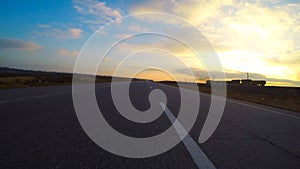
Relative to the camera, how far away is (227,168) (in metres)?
3.35

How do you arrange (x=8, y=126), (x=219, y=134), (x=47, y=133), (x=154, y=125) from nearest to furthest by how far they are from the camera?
(x=47, y=133) < (x=8, y=126) < (x=219, y=134) < (x=154, y=125)

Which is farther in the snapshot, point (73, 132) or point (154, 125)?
point (154, 125)

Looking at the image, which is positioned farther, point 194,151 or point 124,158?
point 194,151

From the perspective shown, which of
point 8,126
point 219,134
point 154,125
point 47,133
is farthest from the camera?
point 154,125

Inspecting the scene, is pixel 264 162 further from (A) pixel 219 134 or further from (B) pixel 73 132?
(B) pixel 73 132

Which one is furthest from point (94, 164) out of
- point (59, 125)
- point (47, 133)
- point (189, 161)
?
point (59, 125)

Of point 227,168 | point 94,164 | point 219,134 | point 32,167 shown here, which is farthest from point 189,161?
point 219,134

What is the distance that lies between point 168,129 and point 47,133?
2.49 meters

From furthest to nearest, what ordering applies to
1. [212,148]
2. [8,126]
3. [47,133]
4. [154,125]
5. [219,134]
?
A: [154,125]
[219,134]
[8,126]
[47,133]
[212,148]

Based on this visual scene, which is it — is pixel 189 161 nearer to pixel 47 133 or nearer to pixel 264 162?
pixel 264 162

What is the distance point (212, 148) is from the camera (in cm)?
437

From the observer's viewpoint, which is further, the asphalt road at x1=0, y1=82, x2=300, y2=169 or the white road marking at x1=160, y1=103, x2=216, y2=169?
the white road marking at x1=160, y1=103, x2=216, y2=169

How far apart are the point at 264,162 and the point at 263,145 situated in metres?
1.22

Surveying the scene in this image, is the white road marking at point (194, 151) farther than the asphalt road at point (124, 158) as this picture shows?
Yes
